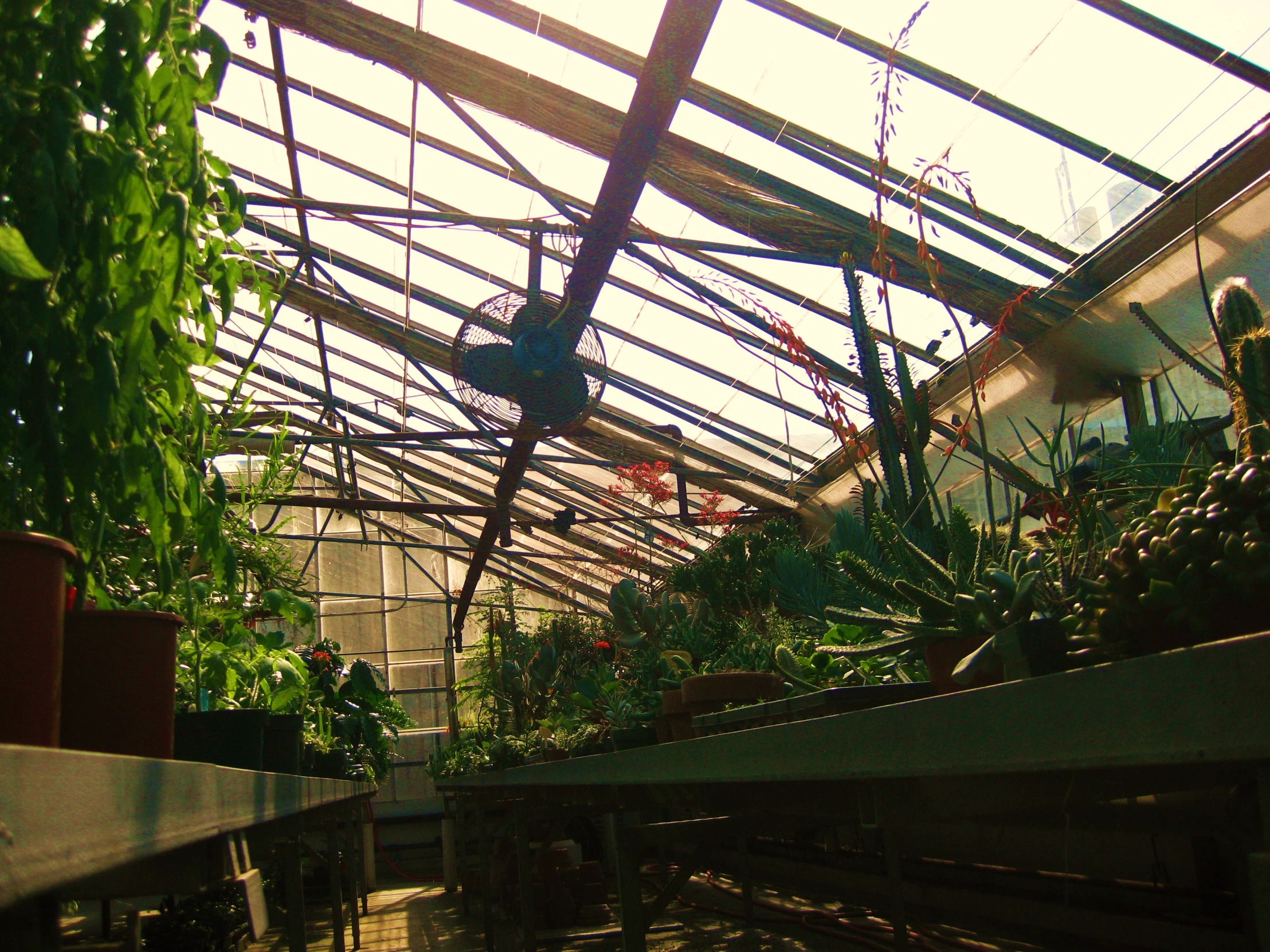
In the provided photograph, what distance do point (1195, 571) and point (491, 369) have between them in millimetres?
3762

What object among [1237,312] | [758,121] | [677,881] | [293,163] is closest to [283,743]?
[677,881]

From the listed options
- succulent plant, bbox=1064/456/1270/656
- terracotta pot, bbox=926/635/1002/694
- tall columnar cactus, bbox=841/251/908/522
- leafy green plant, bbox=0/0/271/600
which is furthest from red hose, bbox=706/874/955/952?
leafy green plant, bbox=0/0/271/600

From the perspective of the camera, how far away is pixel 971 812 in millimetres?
849

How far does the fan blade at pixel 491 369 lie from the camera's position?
423cm

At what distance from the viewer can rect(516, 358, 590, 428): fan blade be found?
4.27 m

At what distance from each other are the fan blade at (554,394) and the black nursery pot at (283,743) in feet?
6.23

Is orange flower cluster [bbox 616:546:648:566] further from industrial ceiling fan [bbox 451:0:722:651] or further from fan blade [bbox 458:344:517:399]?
fan blade [bbox 458:344:517:399]

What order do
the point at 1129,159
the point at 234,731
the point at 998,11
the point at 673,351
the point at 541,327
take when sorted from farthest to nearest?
the point at 673,351 < the point at 541,327 < the point at 1129,159 < the point at 998,11 < the point at 234,731

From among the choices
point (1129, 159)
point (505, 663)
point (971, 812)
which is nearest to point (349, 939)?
point (505, 663)

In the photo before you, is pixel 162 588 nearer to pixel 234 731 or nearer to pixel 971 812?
pixel 234 731

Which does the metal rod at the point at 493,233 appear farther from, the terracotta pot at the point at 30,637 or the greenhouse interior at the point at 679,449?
the terracotta pot at the point at 30,637

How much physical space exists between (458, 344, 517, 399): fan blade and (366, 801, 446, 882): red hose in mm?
7354

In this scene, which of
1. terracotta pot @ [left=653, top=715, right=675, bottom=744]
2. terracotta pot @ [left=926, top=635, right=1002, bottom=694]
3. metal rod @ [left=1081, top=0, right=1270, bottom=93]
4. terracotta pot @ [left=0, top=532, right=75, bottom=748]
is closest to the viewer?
terracotta pot @ [left=0, top=532, right=75, bottom=748]

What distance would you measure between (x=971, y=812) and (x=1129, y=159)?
3720 millimetres
